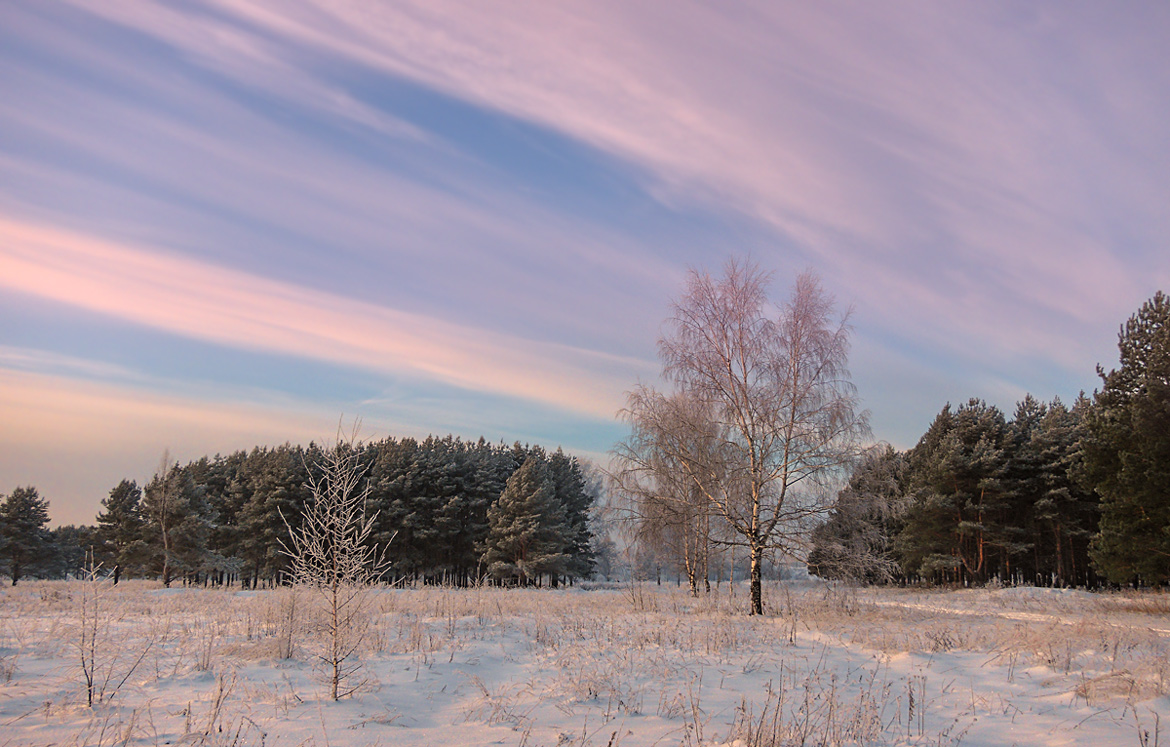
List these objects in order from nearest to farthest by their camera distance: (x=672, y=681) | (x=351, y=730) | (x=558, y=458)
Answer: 1. (x=351, y=730)
2. (x=672, y=681)
3. (x=558, y=458)

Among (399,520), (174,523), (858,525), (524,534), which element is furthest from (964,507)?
(174,523)

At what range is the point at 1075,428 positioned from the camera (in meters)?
36.5

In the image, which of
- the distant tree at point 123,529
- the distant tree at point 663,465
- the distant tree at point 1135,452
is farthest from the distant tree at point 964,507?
the distant tree at point 123,529

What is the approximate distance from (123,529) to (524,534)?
3158 centimetres

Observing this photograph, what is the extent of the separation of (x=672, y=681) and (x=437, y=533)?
41070mm

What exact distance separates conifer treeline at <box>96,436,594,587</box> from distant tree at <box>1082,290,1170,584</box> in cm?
3001

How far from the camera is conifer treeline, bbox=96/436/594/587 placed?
41.3m

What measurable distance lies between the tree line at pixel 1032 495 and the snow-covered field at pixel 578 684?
5.04 meters

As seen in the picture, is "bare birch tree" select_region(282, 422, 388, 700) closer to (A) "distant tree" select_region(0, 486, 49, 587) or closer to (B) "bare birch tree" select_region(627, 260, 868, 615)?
(B) "bare birch tree" select_region(627, 260, 868, 615)

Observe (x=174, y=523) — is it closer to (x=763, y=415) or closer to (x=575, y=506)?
(x=575, y=506)

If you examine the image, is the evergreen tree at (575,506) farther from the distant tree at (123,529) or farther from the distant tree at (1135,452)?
the distant tree at (1135,452)

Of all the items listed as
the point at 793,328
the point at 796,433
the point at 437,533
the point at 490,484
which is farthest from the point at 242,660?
the point at 490,484

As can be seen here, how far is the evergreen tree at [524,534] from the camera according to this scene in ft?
142

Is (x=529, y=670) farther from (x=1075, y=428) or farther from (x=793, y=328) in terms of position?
(x=1075, y=428)
